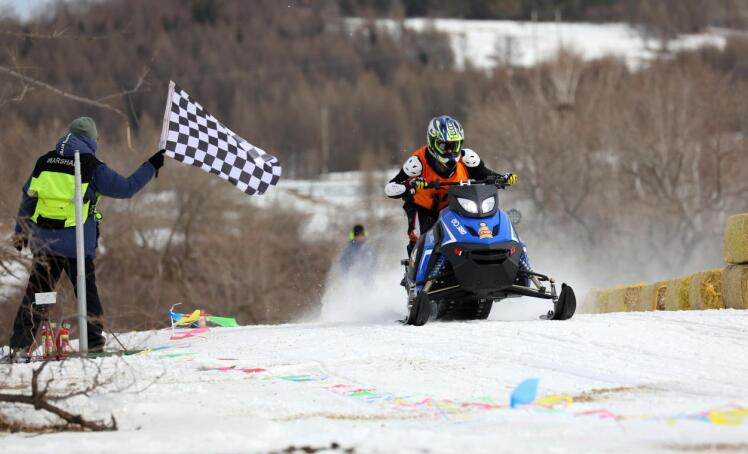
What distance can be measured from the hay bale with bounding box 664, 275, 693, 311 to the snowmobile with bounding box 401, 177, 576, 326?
12.7 ft

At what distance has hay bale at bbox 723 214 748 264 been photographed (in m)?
13.7

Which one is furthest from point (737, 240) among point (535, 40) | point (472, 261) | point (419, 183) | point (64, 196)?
point (535, 40)

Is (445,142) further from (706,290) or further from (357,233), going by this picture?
(357,233)

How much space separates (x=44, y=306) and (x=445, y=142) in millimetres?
4618

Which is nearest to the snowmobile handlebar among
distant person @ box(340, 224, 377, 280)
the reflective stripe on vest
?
the reflective stripe on vest

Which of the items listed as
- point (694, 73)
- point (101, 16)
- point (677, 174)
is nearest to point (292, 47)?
point (694, 73)

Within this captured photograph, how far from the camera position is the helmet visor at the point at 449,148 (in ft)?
41.6

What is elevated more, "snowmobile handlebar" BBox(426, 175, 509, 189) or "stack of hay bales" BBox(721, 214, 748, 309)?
"snowmobile handlebar" BBox(426, 175, 509, 189)

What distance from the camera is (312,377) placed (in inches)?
336

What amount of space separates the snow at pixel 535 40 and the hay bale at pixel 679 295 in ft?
265

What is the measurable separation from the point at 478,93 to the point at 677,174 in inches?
1523

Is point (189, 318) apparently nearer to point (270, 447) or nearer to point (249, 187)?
A: point (249, 187)

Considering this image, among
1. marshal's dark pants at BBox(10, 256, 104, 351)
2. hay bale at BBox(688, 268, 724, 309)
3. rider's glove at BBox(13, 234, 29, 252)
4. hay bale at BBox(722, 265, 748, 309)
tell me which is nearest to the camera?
rider's glove at BBox(13, 234, 29, 252)

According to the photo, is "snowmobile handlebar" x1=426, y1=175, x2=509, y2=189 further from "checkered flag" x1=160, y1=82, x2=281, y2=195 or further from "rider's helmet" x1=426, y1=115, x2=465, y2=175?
"checkered flag" x1=160, y1=82, x2=281, y2=195
